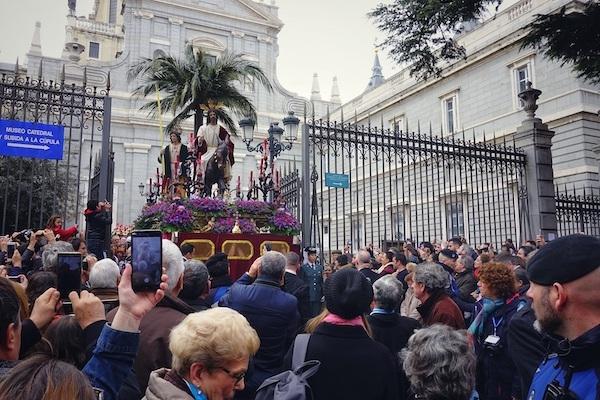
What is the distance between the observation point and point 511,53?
22609 millimetres

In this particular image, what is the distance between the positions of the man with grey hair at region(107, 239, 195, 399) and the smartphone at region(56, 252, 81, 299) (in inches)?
17.9

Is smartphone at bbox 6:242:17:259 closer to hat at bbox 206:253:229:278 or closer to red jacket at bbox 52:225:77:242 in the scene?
red jacket at bbox 52:225:77:242

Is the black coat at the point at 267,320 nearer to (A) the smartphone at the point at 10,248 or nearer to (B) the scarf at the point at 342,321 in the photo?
(B) the scarf at the point at 342,321

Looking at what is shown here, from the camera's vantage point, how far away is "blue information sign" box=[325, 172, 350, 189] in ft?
33.9

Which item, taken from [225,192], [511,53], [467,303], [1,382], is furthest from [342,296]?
[511,53]

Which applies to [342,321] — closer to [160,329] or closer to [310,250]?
[160,329]

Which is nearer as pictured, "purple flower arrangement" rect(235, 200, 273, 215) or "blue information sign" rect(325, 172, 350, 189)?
"purple flower arrangement" rect(235, 200, 273, 215)

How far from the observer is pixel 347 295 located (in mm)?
2982

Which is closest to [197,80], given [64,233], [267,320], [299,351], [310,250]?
[64,233]

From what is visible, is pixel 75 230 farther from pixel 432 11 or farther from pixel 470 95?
pixel 470 95

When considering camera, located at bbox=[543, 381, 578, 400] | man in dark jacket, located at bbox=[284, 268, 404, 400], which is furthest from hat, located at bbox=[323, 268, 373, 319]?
camera, located at bbox=[543, 381, 578, 400]

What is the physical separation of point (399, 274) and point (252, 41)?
110ft

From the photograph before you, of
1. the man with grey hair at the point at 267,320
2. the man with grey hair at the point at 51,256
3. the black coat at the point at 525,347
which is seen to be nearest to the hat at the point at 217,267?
the man with grey hair at the point at 267,320

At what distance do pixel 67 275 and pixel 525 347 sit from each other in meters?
2.90
